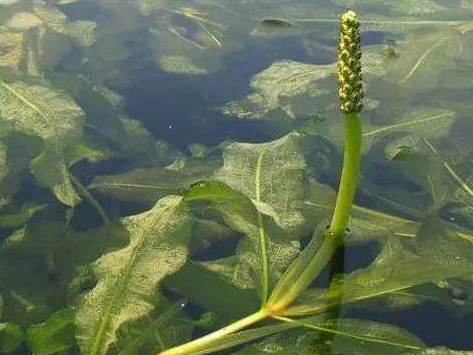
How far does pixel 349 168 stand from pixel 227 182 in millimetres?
476

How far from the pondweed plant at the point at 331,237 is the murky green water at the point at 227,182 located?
2cm

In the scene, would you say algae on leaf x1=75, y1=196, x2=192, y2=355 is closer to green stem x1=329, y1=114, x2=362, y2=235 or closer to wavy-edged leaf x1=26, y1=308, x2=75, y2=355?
wavy-edged leaf x1=26, y1=308, x2=75, y2=355

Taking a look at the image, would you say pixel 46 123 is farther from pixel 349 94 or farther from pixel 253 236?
pixel 349 94

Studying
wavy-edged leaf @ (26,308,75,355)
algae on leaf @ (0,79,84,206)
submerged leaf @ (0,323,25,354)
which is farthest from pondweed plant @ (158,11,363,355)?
algae on leaf @ (0,79,84,206)

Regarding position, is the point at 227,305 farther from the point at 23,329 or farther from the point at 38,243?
the point at 38,243

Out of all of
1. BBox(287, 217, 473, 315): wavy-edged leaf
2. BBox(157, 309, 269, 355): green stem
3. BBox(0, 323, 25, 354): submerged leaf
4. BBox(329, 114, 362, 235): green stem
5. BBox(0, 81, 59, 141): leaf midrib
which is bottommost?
BBox(0, 323, 25, 354): submerged leaf

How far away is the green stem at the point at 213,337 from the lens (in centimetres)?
156

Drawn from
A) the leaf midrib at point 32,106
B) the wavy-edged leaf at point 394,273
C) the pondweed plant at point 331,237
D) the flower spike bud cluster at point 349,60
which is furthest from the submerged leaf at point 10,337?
the flower spike bud cluster at point 349,60

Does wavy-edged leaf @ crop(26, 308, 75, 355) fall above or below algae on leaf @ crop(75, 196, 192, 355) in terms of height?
below

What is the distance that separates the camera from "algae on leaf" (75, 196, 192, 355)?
1.59 metres

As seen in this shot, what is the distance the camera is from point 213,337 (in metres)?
1.59

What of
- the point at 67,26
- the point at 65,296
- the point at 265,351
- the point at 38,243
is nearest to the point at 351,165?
the point at 265,351

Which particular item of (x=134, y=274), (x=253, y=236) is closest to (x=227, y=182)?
(x=253, y=236)

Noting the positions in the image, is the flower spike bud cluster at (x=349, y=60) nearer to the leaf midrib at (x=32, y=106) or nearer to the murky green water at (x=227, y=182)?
the murky green water at (x=227, y=182)
